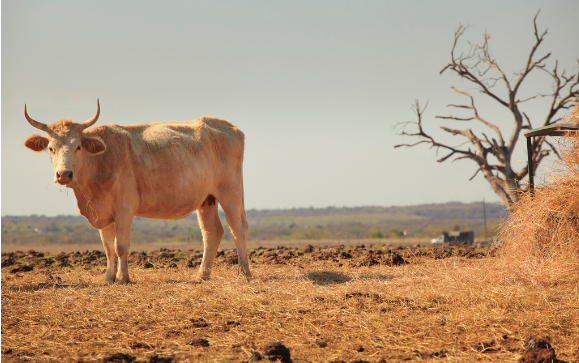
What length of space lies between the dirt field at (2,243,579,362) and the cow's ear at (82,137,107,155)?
2.41m

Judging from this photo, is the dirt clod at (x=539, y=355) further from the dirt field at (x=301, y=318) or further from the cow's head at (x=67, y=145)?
the cow's head at (x=67, y=145)

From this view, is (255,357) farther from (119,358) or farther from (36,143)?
(36,143)

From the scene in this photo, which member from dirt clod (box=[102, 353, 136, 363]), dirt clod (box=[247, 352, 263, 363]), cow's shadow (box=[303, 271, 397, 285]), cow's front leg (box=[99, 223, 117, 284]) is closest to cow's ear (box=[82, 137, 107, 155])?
cow's front leg (box=[99, 223, 117, 284])

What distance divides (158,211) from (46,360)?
5.20 metres

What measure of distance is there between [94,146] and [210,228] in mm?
3031

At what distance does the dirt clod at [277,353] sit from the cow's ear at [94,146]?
567 centimetres

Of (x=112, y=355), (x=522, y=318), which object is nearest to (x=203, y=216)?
(x=112, y=355)

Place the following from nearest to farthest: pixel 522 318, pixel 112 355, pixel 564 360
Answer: pixel 564 360, pixel 112 355, pixel 522 318

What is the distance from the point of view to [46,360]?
16.3 ft

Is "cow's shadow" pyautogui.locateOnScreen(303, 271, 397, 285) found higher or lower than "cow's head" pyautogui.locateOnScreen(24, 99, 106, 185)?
lower

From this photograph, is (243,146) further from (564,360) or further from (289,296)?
(564,360)

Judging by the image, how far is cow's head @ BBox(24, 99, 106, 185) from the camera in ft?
28.0

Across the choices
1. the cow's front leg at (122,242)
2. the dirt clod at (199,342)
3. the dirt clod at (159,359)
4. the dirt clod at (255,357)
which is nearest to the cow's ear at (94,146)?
the cow's front leg at (122,242)

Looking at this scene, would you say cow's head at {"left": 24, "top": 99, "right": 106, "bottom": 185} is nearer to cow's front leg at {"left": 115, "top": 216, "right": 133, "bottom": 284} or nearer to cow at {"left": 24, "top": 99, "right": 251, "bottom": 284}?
cow at {"left": 24, "top": 99, "right": 251, "bottom": 284}
